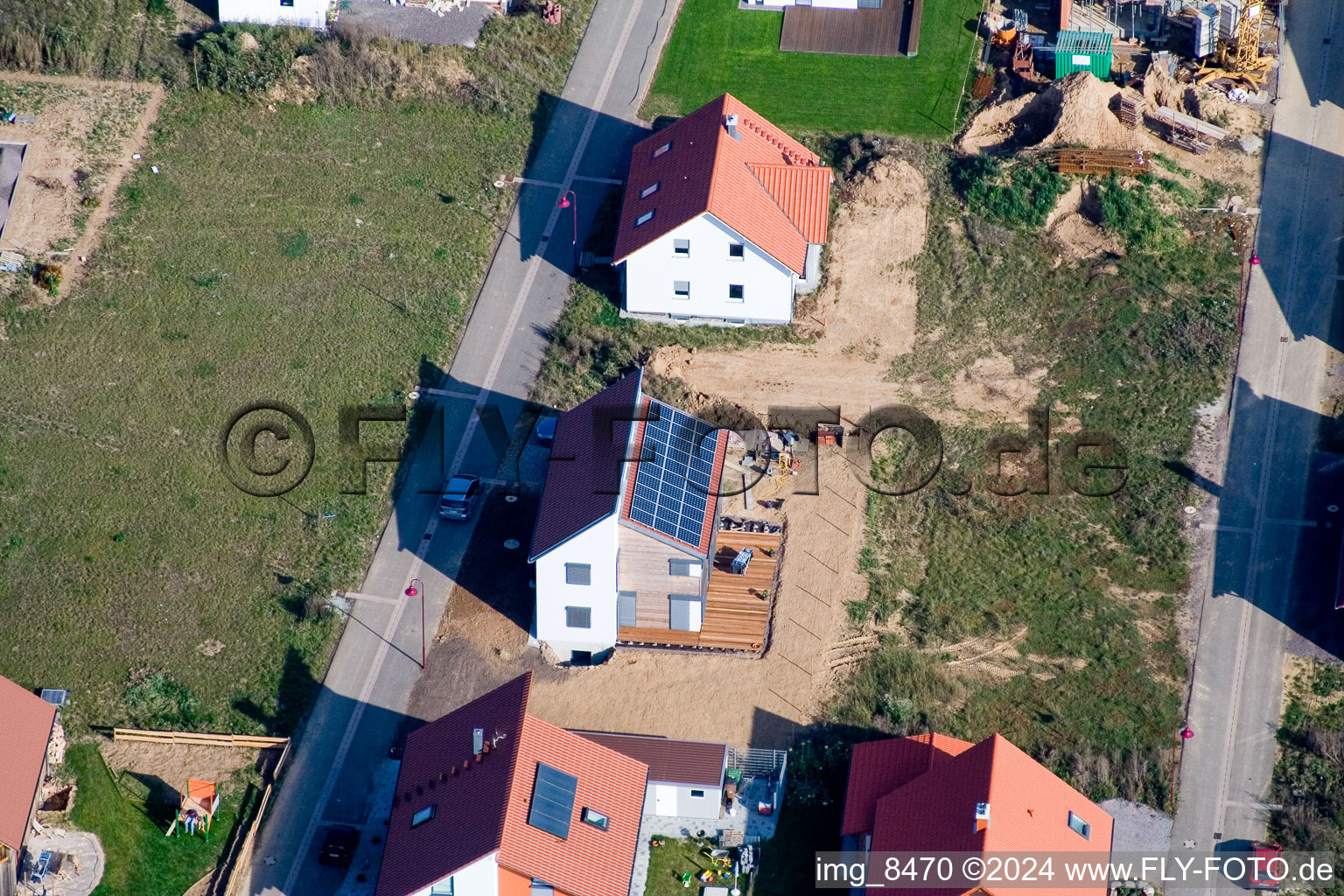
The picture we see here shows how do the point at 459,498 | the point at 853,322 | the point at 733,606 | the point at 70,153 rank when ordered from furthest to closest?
the point at 70,153
the point at 853,322
the point at 459,498
the point at 733,606

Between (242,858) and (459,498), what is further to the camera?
(459,498)

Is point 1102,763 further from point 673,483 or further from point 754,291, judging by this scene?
point 754,291

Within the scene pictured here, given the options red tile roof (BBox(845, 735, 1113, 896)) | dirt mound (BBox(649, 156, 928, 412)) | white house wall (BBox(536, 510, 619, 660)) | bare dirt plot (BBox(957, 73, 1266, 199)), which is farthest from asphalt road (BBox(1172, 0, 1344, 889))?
white house wall (BBox(536, 510, 619, 660))

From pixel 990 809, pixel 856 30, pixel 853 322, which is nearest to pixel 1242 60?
pixel 856 30

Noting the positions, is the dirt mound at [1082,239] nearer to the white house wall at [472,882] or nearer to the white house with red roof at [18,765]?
the white house wall at [472,882]

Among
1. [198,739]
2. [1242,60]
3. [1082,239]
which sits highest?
[1242,60]

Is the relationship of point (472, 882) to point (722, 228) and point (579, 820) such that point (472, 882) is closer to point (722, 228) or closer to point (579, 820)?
point (579, 820)
